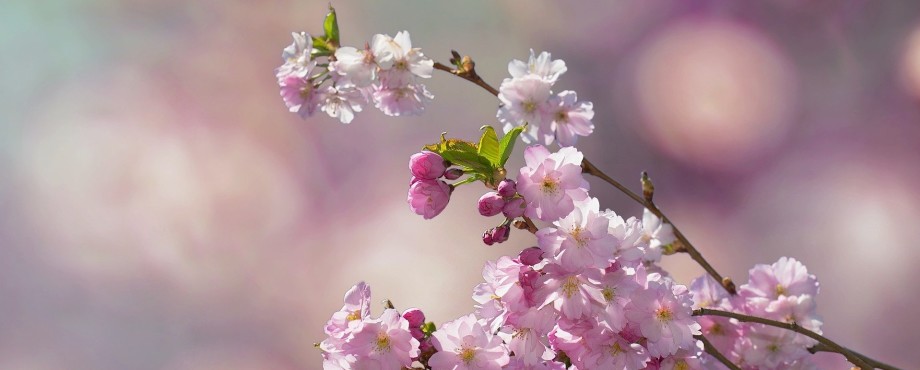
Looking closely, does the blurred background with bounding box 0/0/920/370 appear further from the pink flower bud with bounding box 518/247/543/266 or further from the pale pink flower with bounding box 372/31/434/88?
the pink flower bud with bounding box 518/247/543/266

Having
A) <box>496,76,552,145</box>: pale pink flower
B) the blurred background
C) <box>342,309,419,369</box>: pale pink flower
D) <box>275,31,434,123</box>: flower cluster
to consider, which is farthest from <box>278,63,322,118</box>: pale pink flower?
the blurred background

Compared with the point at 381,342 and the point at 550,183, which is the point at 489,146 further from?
the point at 381,342

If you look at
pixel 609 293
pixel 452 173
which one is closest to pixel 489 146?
pixel 452 173

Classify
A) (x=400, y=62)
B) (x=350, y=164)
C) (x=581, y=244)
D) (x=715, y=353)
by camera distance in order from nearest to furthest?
(x=581, y=244)
(x=715, y=353)
(x=400, y=62)
(x=350, y=164)

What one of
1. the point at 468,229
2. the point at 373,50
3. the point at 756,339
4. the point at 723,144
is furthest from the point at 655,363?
the point at 723,144

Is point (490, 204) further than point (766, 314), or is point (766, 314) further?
point (766, 314)

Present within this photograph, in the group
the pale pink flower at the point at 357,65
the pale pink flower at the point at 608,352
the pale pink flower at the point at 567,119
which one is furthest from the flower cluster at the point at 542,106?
the pale pink flower at the point at 608,352

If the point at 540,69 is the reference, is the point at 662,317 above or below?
below
